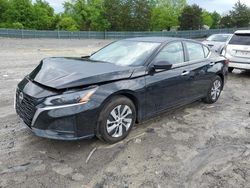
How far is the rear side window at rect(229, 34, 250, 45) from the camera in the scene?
9.01m

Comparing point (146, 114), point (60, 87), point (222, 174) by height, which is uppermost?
point (60, 87)

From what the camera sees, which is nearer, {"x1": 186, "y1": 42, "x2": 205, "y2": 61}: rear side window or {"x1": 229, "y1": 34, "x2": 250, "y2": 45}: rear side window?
{"x1": 186, "y1": 42, "x2": 205, "y2": 61}: rear side window

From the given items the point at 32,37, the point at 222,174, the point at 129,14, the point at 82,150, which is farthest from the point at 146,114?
the point at 129,14

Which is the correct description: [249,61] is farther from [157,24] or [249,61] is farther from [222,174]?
[157,24]

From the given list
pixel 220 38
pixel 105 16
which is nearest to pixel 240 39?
pixel 220 38

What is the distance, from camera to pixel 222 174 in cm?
333

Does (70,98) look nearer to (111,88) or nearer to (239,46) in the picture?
(111,88)

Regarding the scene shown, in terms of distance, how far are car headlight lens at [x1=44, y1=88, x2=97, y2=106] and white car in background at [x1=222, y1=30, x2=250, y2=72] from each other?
7.01 metres

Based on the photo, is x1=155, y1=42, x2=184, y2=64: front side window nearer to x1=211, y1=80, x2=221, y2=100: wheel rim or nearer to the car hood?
the car hood

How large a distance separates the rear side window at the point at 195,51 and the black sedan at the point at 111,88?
0.02 m

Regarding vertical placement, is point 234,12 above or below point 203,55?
above

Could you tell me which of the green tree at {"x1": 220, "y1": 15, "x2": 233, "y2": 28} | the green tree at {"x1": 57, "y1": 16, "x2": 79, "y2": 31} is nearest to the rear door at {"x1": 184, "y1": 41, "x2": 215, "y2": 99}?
the green tree at {"x1": 57, "y1": 16, "x2": 79, "y2": 31}

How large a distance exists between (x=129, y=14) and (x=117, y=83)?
5250cm

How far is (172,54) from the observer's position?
4.80 metres
